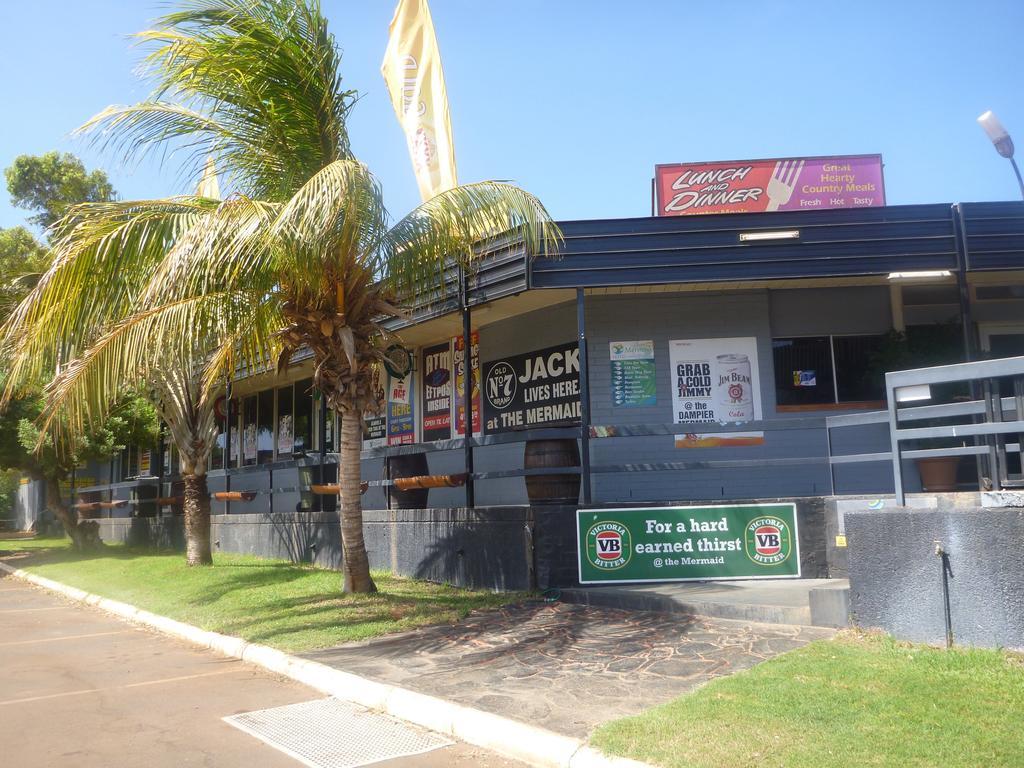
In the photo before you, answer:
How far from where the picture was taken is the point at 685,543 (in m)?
9.37

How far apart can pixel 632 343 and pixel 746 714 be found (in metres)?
7.35

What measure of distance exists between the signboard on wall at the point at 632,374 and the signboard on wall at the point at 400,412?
4932 millimetres

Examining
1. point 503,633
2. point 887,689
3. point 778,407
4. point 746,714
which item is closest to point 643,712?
point 746,714

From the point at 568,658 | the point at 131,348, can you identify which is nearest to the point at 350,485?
the point at 131,348

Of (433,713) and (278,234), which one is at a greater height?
(278,234)

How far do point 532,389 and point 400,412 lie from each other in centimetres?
367

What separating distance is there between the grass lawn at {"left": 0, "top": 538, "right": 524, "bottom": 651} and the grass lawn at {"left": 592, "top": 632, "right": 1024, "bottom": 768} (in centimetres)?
394

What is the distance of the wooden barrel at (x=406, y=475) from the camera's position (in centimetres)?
1199

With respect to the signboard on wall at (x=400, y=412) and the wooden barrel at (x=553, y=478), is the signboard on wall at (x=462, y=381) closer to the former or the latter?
the signboard on wall at (x=400, y=412)

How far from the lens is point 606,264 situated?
10.0m

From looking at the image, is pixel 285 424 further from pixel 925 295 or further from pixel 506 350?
pixel 925 295

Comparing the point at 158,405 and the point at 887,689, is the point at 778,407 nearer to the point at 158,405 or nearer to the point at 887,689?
the point at 887,689

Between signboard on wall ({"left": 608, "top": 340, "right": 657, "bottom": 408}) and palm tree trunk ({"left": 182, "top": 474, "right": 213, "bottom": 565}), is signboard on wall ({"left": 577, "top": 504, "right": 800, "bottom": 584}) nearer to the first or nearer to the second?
signboard on wall ({"left": 608, "top": 340, "right": 657, "bottom": 408})

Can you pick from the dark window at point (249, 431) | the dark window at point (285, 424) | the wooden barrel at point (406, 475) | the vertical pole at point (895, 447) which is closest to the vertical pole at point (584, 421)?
the wooden barrel at point (406, 475)
